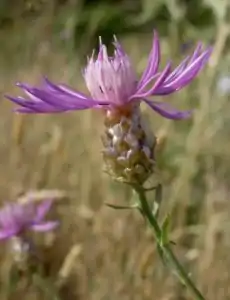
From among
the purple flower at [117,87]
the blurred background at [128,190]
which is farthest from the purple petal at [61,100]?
the blurred background at [128,190]

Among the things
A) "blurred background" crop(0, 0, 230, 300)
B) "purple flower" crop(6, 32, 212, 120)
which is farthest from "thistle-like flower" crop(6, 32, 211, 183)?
"blurred background" crop(0, 0, 230, 300)

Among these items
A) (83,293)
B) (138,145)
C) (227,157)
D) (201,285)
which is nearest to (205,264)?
(201,285)

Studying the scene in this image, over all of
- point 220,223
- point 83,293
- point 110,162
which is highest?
point 110,162

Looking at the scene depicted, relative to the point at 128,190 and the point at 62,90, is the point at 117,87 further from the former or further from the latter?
the point at 128,190

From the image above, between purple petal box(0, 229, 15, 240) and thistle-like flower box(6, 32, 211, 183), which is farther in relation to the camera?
purple petal box(0, 229, 15, 240)

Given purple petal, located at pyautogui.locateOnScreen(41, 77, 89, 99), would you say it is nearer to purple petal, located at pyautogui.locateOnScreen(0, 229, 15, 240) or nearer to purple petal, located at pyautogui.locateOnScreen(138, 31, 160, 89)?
purple petal, located at pyautogui.locateOnScreen(138, 31, 160, 89)

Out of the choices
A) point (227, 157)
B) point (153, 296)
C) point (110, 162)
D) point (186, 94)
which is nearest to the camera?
point (110, 162)

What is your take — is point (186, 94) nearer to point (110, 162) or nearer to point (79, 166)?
point (79, 166)
